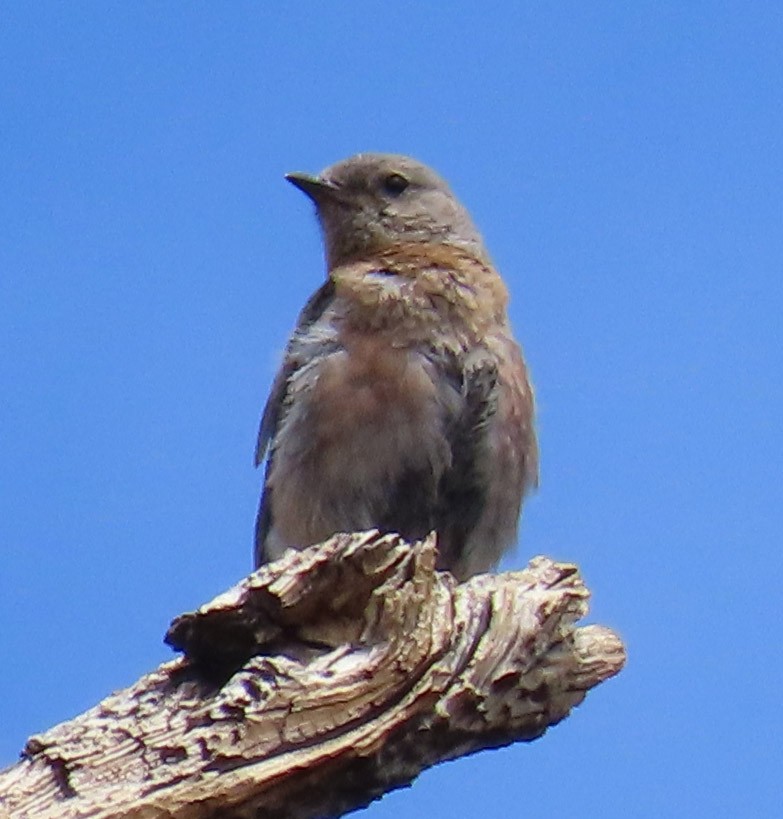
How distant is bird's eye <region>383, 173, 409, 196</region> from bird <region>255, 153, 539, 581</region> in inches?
23.8

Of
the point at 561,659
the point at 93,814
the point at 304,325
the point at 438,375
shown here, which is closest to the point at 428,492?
the point at 438,375

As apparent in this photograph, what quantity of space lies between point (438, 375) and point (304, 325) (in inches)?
29.7

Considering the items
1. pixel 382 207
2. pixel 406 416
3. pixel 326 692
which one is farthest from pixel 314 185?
pixel 326 692

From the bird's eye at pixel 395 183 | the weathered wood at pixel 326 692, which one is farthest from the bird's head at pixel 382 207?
the weathered wood at pixel 326 692

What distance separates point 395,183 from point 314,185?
1.16 ft

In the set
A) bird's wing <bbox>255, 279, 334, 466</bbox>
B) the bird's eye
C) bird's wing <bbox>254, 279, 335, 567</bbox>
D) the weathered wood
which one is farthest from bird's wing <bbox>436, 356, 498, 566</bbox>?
the weathered wood

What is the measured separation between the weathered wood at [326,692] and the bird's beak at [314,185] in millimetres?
3087

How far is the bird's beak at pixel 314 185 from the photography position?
7273mm

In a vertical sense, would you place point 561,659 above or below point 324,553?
below

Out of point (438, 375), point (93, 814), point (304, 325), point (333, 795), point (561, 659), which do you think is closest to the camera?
point (93, 814)

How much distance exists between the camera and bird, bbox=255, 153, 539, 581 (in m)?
6.24

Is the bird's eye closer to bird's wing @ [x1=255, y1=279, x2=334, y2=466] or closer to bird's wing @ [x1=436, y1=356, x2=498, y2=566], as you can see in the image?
bird's wing @ [x1=255, y1=279, x2=334, y2=466]

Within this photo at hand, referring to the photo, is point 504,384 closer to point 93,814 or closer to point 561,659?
point 561,659

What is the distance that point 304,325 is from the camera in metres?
6.75
